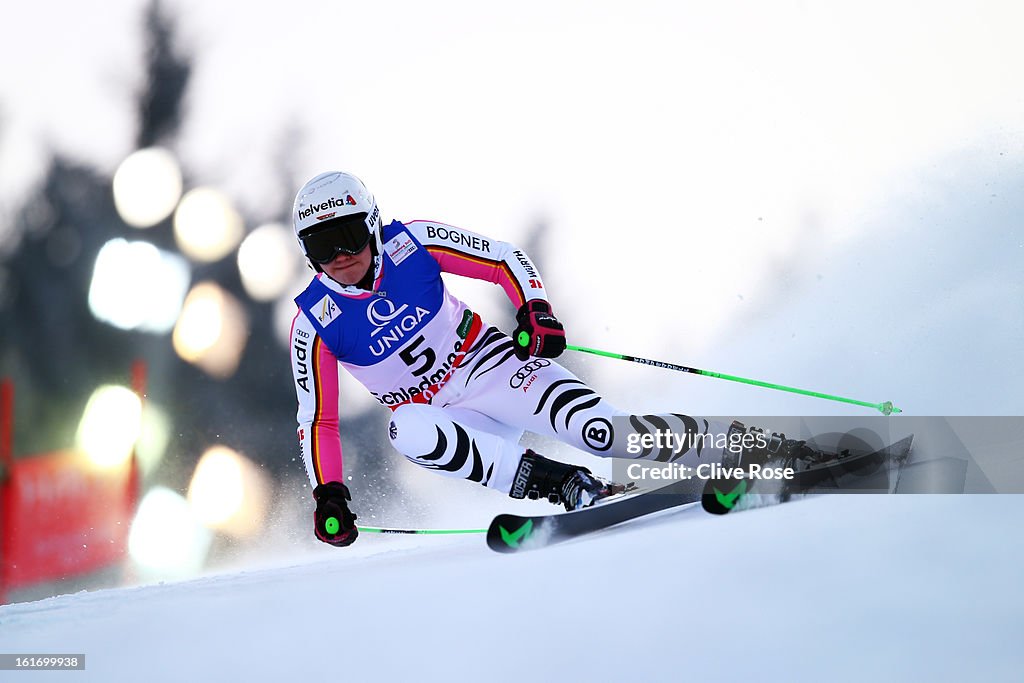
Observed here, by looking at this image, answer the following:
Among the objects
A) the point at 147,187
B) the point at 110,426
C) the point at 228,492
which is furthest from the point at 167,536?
the point at 147,187

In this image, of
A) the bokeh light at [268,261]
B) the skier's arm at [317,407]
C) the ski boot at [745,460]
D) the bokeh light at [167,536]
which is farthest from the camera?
the bokeh light at [268,261]

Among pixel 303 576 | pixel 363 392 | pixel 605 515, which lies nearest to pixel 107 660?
pixel 303 576

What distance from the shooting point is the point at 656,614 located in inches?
111

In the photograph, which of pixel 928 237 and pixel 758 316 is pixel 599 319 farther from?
pixel 928 237

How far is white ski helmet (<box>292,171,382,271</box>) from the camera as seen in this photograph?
12.5ft

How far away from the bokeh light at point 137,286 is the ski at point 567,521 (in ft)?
20.7

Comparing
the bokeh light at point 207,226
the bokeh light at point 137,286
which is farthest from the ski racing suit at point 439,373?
the bokeh light at point 137,286

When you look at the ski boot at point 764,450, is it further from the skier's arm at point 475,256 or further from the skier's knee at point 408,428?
the skier's knee at point 408,428

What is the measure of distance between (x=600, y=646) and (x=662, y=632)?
185 mm

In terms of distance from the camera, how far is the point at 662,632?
8.91 feet

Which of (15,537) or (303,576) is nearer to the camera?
(303,576)

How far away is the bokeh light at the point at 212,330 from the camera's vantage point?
29.7ft

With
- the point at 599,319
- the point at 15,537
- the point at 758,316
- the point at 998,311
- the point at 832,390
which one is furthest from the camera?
the point at 15,537

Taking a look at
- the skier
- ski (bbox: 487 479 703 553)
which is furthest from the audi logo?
ski (bbox: 487 479 703 553)
